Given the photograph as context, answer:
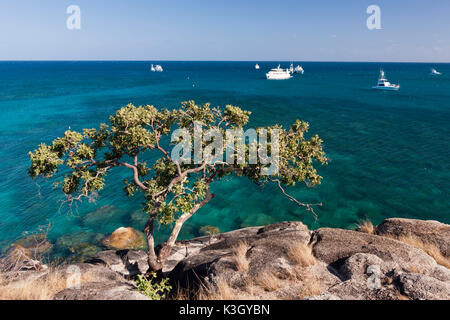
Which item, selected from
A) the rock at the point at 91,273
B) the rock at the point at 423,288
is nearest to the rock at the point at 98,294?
the rock at the point at 91,273

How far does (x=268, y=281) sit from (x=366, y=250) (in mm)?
5217

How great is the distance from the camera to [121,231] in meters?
23.8

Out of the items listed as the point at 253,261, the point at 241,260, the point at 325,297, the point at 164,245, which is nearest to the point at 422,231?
the point at 325,297

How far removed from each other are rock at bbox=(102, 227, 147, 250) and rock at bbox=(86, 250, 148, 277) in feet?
13.0

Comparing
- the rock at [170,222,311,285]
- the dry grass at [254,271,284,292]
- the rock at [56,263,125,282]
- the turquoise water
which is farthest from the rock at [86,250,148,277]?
the dry grass at [254,271,284,292]

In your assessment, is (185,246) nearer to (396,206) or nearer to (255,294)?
(255,294)

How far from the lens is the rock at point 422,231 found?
1309 cm

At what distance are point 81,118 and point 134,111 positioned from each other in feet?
195

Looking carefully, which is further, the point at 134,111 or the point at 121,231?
the point at 121,231

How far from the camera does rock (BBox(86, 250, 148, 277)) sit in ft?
55.4

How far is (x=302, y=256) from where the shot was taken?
1114cm

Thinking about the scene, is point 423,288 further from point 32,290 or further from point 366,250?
point 32,290

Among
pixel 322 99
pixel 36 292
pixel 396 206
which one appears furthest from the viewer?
pixel 322 99
